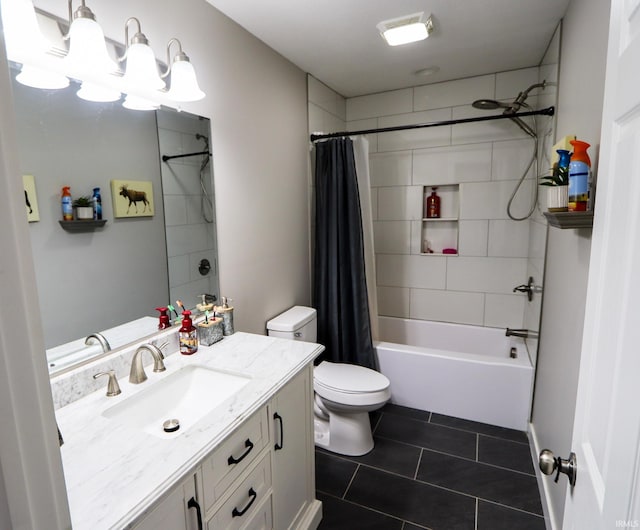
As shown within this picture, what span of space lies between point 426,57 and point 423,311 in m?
2.00

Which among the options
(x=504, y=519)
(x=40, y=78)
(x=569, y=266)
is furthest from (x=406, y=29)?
(x=504, y=519)

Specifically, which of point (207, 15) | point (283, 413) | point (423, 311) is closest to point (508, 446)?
point (423, 311)

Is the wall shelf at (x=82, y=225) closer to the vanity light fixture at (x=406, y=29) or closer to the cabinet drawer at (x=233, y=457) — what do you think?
the cabinet drawer at (x=233, y=457)

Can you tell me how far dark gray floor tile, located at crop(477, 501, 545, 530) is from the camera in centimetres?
167

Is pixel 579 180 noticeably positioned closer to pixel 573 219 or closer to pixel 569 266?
pixel 573 219

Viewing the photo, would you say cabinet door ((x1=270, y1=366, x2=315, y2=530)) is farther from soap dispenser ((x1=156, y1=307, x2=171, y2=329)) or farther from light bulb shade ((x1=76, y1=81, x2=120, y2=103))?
light bulb shade ((x1=76, y1=81, x2=120, y2=103))

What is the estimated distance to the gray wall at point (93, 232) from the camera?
1.15 meters

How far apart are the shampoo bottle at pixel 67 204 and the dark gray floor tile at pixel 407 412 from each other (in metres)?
2.28

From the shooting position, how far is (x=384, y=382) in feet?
7.18

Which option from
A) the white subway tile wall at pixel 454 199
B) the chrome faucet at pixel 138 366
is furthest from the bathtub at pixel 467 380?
the chrome faucet at pixel 138 366

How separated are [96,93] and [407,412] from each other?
101 inches

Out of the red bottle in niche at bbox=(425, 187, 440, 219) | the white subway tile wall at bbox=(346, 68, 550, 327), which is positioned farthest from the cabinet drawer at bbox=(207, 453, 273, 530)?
the red bottle in niche at bbox=(425, 187, 440, 219)

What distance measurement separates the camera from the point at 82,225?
128cm

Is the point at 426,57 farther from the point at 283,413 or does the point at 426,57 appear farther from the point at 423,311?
the point at 283,413
